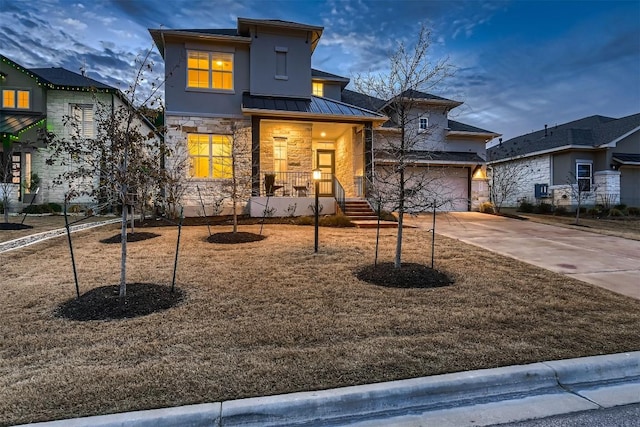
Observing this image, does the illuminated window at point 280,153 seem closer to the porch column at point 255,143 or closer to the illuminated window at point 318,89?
the porch column at point 255,143

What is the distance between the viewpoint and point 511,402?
2.72 metres

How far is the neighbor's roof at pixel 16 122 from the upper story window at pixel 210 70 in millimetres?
8782

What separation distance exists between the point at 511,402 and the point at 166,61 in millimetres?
15596

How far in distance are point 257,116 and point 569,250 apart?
11.2 m

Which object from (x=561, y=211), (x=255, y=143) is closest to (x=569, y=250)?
(x=255, y=143)

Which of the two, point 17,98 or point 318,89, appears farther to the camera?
point 318,89

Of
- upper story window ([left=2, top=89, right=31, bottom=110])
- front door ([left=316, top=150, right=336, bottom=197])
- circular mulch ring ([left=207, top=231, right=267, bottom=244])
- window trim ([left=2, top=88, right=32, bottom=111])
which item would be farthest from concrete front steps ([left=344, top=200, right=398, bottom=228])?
upper story window ([left=2, top=89, right=31, bottom=110])

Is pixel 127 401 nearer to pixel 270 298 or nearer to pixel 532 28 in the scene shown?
pixel 270 298

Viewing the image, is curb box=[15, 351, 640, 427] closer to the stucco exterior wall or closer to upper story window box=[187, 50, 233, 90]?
the stucco exterior wall

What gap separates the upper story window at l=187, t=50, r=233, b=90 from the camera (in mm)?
14214

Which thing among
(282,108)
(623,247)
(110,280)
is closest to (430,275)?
(110,280)

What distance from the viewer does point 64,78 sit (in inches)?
739

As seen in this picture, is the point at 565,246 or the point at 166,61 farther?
the point at 166,61

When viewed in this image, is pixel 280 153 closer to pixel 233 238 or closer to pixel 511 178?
pixel 233 238
